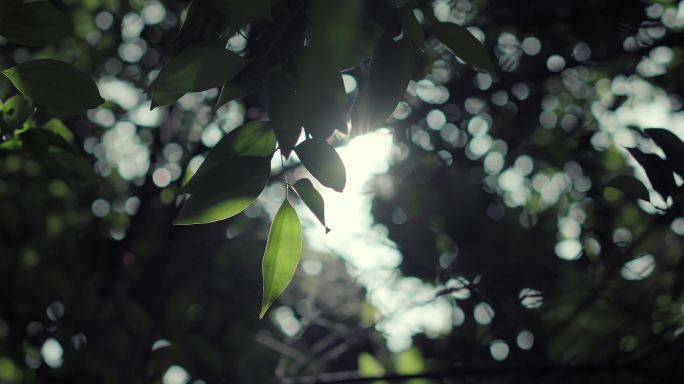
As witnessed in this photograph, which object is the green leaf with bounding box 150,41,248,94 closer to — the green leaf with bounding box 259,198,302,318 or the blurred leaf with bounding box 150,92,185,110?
the blurred leaf with bounding box 150,92,185,110

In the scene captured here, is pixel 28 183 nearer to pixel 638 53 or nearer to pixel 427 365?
pixel 427 365

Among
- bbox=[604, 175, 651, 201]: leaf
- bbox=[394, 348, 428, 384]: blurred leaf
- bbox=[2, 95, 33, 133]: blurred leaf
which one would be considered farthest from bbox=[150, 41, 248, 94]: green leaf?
bbox=[394, 348, 428, 384]: blurred leaf

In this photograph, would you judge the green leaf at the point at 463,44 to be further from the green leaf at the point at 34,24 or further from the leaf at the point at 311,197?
the green leaf at the point at 34,24

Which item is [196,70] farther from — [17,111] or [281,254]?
[17,111]

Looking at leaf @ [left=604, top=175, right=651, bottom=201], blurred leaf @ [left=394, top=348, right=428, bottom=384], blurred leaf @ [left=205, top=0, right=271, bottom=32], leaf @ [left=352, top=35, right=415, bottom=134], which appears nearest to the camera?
blurred leaf @ [left=205, top=0, right=271, bottom=32]

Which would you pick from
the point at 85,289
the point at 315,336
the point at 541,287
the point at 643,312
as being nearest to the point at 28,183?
the point at 85,289

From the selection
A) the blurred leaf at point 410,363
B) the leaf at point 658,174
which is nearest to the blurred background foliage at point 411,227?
the blurred leaf at point 410,363

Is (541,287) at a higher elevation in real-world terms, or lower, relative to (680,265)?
lower
